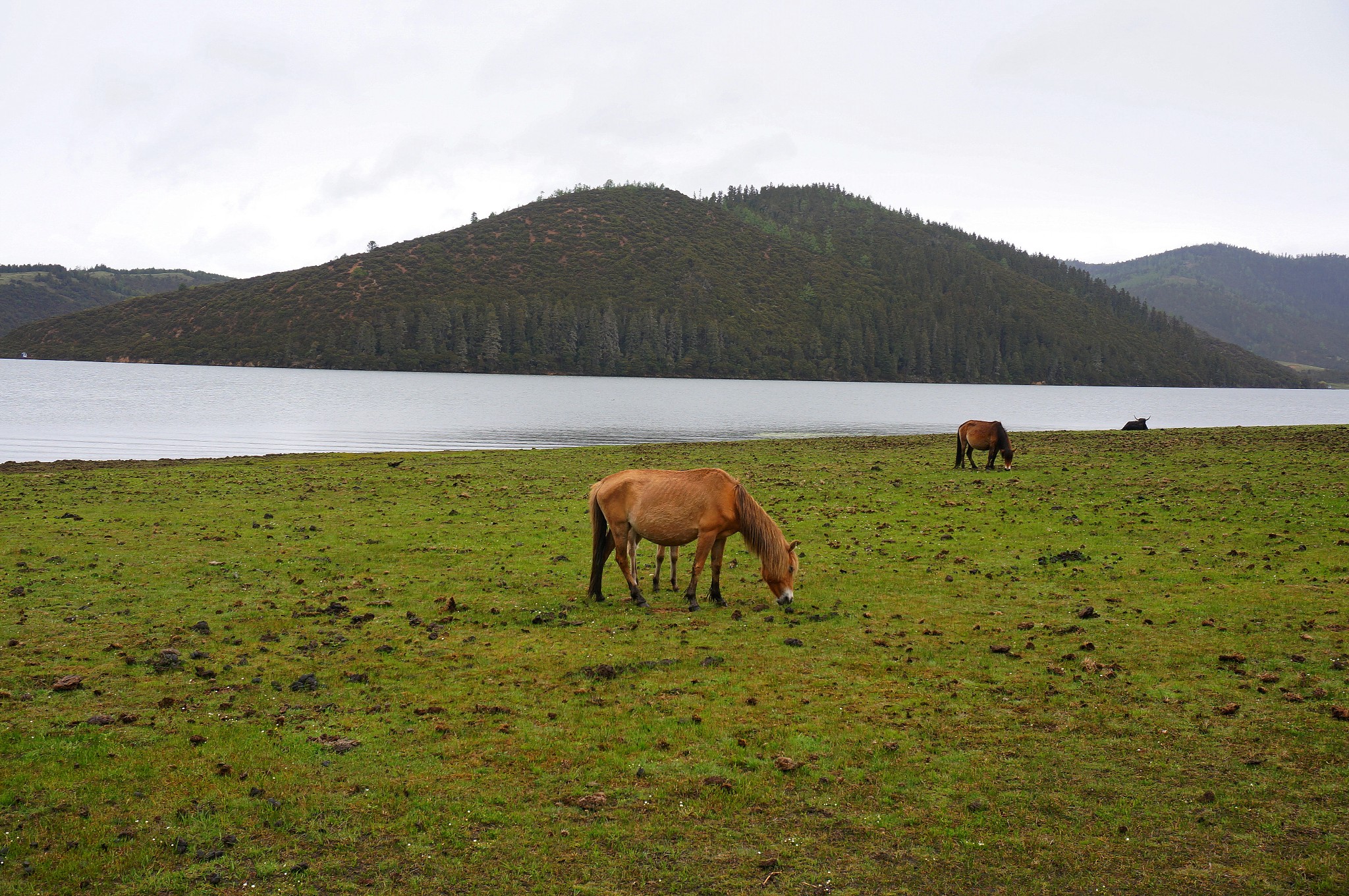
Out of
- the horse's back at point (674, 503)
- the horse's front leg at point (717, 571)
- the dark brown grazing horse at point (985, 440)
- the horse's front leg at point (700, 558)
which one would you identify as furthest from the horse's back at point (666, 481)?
the dark brown grazing horse at point (985, 440)

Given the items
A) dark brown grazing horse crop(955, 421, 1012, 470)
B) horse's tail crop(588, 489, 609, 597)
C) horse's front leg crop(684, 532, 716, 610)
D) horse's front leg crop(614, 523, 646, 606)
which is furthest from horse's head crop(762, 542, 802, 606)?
dark brown grazing horse crop(955, 421, 1012, 470)

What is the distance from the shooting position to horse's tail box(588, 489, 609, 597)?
13.0 m

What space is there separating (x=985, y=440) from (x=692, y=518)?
20.1m

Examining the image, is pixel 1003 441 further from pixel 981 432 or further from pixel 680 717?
pixel 680 717

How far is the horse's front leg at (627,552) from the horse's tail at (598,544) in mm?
228

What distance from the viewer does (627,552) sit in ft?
42.4

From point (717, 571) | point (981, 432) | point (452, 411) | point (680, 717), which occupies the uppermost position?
point (452, 411)

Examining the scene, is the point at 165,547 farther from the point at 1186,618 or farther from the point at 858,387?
the point at 858,387

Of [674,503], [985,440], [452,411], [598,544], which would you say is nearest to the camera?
[674,503]

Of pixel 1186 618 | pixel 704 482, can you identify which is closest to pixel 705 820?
pixel 704 482

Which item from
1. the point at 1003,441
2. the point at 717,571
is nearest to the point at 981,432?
the point at 1003,441

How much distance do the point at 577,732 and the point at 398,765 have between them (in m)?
1.69

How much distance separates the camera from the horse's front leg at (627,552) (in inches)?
503

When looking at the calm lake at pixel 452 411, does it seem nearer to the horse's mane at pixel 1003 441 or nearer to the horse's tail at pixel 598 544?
the horse's mane at pixel 1003 441
